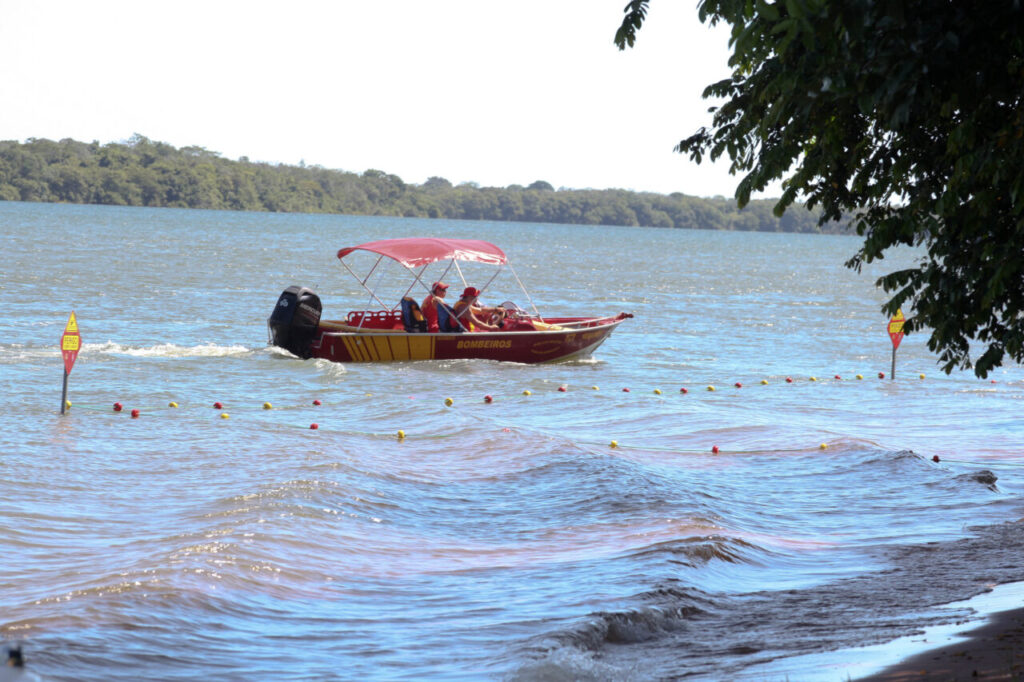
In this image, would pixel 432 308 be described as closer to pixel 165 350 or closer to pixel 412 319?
pixel 412 319

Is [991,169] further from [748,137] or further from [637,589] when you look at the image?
[637,589]

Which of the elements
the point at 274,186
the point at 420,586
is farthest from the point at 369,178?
the point at 420,586

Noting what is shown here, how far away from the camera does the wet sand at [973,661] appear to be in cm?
504

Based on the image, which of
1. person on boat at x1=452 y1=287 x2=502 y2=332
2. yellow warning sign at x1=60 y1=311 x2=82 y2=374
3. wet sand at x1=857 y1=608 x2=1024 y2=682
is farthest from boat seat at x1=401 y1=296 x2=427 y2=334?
wet sand at x1=857 y1=608 x2=1024 y2=682

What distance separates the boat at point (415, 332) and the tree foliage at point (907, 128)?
12540mm

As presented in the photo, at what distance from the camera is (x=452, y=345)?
19.8 metres

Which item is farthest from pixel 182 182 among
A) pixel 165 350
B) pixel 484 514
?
pixel 484 514

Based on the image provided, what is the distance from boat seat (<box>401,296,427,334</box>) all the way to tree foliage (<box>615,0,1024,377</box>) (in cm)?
1282

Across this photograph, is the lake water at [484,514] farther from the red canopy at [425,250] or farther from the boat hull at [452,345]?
the red canopy at [425,250]

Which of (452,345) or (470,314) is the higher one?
(470,314)

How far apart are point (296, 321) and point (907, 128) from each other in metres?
14.3

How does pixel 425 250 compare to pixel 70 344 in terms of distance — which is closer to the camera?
pixel 70 344

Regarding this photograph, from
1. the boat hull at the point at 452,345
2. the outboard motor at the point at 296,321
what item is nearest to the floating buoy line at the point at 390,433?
the boat hull at the point at 452,345

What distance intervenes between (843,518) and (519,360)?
36.6 feet
